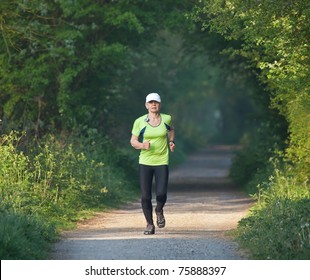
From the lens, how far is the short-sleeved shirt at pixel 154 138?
16.0 meters

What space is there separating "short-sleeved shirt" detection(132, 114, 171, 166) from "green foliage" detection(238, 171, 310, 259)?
1.63 meters

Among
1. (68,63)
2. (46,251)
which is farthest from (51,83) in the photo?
(46,251)

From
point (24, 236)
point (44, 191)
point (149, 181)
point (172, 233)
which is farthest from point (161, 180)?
point (44, 191)

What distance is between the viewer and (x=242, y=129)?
81.1 meters

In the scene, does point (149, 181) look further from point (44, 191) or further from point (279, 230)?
point (44, 191)

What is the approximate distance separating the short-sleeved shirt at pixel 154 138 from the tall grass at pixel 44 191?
5.67ft

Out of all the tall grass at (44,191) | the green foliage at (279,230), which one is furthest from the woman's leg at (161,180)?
the tall grass at (44,191)

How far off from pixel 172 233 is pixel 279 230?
8.45 ft

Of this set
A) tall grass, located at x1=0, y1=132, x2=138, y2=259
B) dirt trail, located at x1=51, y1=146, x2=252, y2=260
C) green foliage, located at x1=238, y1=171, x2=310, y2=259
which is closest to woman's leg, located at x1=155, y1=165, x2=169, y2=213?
dirt trail, located at x1=51, y1=146, x2=252, y2=260

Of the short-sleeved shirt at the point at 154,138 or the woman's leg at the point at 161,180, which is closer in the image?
the short-sleeved shirt at the point at 154,138

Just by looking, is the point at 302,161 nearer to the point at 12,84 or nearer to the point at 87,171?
the point at 87,171

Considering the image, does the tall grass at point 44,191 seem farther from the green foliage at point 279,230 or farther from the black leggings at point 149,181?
the green foliage at point 279,230

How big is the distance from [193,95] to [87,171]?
60539mm

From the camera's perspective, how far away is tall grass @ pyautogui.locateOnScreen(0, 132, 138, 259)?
14.2m
